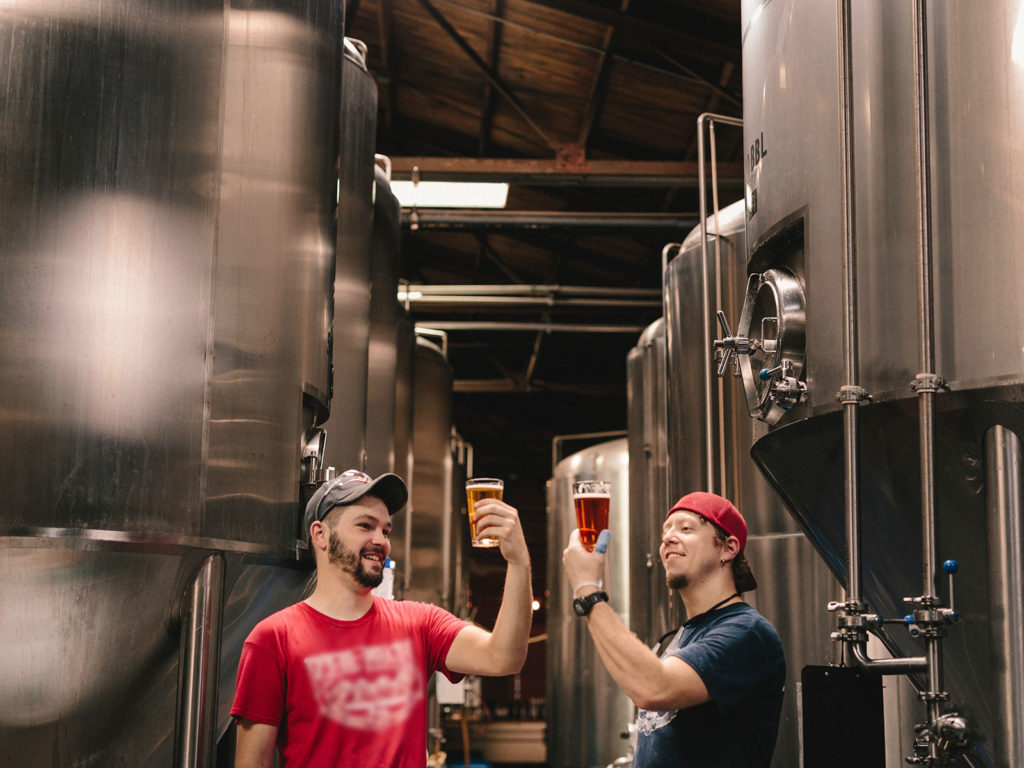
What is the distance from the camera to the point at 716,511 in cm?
356

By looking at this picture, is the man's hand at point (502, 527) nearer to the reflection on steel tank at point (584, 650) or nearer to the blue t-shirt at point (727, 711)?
the blue t-shirt at point (727, 711)

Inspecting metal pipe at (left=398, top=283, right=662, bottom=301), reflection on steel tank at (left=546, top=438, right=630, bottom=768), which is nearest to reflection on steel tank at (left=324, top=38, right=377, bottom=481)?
reflection on steel tank at (left=546, top=438, right=630, bottom=768)

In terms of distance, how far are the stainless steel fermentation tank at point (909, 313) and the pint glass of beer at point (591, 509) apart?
64 cm

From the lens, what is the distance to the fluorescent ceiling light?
1041 cm

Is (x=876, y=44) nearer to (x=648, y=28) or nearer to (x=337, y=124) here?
(x=337, y=124)

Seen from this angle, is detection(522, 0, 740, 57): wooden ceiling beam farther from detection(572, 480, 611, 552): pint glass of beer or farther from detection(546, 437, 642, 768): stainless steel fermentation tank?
detection(572, 480, 611, 552): pint glass of beer

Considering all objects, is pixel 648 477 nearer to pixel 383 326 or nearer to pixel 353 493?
pixel 383 326

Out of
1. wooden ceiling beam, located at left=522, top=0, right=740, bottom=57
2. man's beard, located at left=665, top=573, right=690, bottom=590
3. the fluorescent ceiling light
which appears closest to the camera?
man's beard, located at left=665, top=573, right=690, bottom=590

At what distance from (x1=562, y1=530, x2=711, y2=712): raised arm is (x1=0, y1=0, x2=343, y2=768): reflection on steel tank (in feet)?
3.62

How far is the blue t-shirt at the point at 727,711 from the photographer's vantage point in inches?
122

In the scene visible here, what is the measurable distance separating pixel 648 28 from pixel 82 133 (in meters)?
6.84

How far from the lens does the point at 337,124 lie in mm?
4469

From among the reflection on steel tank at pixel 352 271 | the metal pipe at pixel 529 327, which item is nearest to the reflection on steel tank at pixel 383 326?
the reflection on steel tank at pixel 352 271

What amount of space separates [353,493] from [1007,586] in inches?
65.4
